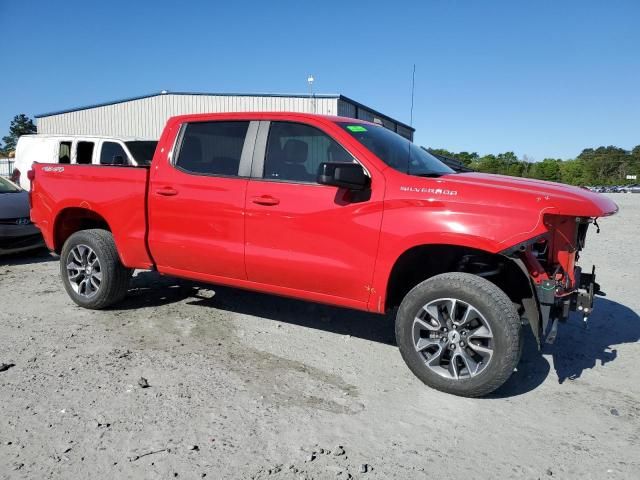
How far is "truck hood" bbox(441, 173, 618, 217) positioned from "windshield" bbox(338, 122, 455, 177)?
1.50ft

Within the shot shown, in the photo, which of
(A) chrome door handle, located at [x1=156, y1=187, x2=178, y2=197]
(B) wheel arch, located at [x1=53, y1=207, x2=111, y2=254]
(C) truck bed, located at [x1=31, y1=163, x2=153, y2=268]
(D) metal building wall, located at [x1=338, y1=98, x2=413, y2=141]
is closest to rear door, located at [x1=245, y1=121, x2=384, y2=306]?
(A) chrome door handle, located at [x1=156, y1=187, x2=178, y2=197]

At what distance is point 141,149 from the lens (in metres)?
11.6

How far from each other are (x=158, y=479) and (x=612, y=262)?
27.2 feet

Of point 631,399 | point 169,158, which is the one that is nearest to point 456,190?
point 631,399

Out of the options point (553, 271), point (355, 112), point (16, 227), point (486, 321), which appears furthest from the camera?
point (355, 112)

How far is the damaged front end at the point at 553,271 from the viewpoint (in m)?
3.40

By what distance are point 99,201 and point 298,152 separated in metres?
2.19

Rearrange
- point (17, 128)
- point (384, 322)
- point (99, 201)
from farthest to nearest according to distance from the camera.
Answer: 1. point (17, 128)
2. point (384, 322)
3. point (99, 201)

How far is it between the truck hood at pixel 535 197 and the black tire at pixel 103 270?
133 inches

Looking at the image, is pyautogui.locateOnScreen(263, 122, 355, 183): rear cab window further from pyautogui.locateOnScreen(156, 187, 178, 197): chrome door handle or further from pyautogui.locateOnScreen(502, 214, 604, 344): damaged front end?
pyautogui.locateOnScreen(502, 214, 604, 344): damaged front end

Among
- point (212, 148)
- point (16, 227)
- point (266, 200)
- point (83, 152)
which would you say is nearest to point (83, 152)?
point (83, 152)

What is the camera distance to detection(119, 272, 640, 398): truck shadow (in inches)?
162

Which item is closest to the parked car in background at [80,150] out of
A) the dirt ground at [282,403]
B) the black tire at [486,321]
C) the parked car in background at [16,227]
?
the parked car in background at [16,227]

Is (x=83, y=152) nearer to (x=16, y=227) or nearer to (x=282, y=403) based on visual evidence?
(x=16, y=227)
